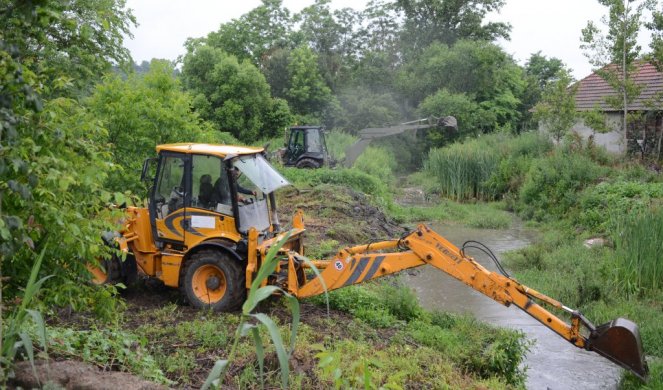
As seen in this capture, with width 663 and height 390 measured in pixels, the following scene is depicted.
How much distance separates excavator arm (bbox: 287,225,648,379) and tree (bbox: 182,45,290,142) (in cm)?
2325

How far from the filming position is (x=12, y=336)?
13.1ft

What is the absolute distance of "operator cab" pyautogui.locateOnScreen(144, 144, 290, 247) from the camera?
8891 millimetres

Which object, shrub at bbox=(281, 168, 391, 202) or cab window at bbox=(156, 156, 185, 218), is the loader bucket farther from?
shrub at bbox=(281, 168, 391, 202)

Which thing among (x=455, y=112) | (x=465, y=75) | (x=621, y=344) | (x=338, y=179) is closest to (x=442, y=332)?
(x=621, y=344)

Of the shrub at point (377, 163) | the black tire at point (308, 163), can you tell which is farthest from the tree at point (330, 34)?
the black tire at point (308, 163)

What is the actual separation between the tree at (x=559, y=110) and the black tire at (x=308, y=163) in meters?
8.39

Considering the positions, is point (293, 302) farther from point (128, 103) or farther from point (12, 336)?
point (128, 103)

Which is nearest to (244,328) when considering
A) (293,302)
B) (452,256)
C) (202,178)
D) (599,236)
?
(293,302)

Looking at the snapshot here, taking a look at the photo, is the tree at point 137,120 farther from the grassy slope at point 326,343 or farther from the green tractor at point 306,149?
the green tractor at point 306,149

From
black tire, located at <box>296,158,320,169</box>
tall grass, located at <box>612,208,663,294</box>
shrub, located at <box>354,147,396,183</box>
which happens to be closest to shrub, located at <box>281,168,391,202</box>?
black tire, located at <box>296,158,320,169</box>

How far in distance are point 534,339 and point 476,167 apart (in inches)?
664

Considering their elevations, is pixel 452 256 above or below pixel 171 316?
above

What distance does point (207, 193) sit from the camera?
897cm

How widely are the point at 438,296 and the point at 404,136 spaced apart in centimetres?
2242
